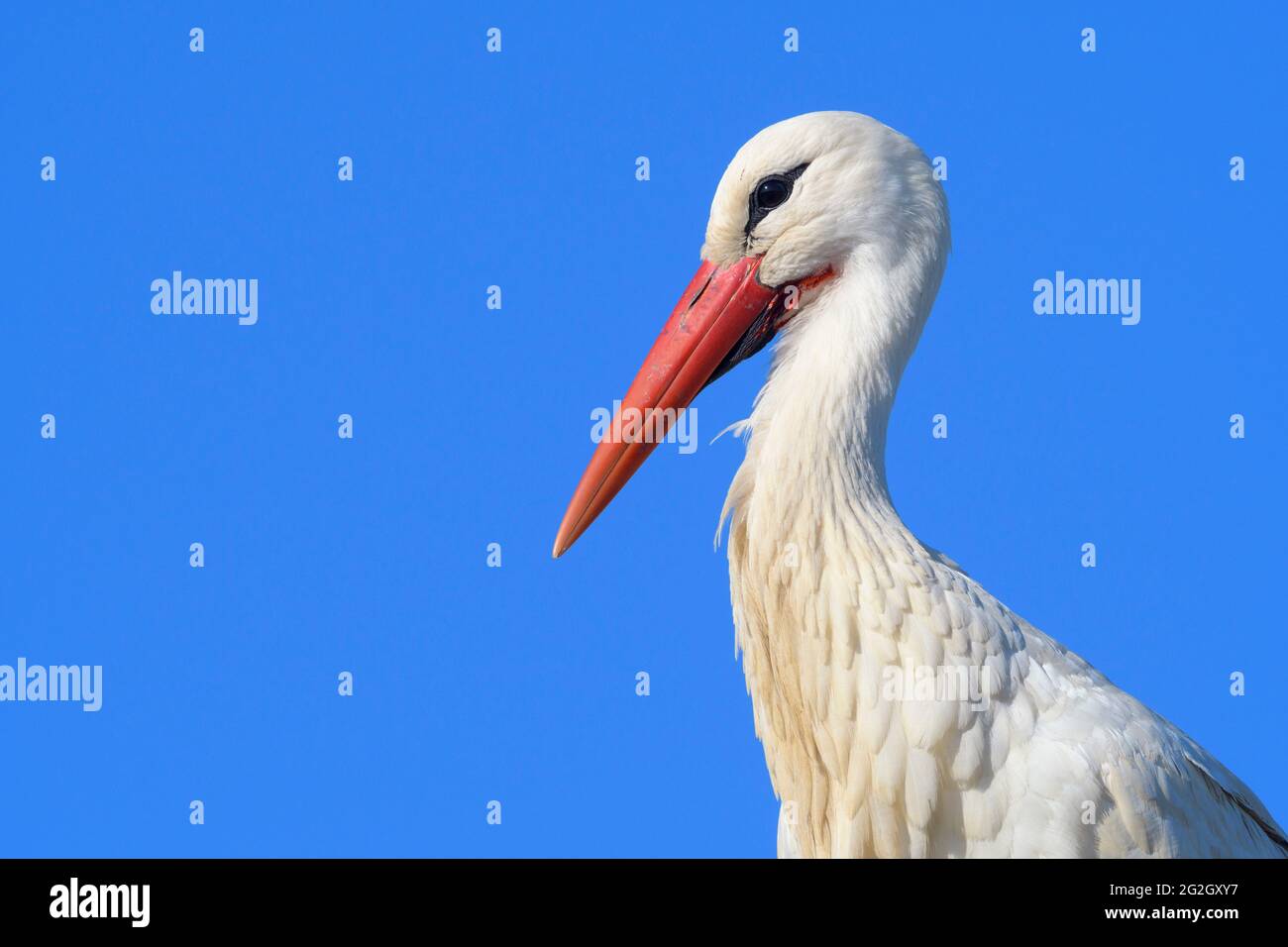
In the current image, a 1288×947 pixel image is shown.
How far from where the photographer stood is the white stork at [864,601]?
4.12 metres

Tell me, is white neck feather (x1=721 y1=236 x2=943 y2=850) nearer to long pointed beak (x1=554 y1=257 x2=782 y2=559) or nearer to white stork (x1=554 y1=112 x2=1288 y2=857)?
white stork (x1=554 y1=112 x2=1288 y2=857)

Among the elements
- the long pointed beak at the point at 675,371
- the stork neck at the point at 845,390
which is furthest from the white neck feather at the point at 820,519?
the long pointed beak at the point at 675,371

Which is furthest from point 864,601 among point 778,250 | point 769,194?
point 769,194

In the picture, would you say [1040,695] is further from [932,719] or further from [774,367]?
[774,367]

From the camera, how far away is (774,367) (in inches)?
183

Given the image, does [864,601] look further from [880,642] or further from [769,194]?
[769,194]

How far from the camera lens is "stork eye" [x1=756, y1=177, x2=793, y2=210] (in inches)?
185

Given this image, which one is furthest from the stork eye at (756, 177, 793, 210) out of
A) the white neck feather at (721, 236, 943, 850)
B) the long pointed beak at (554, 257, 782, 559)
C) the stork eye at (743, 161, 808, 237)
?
the white neck feather at (721, 236, 943, 850)

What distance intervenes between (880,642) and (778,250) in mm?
1057

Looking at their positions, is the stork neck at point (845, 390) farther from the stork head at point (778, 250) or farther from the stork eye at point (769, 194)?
the stork eye at point (769, 194)
